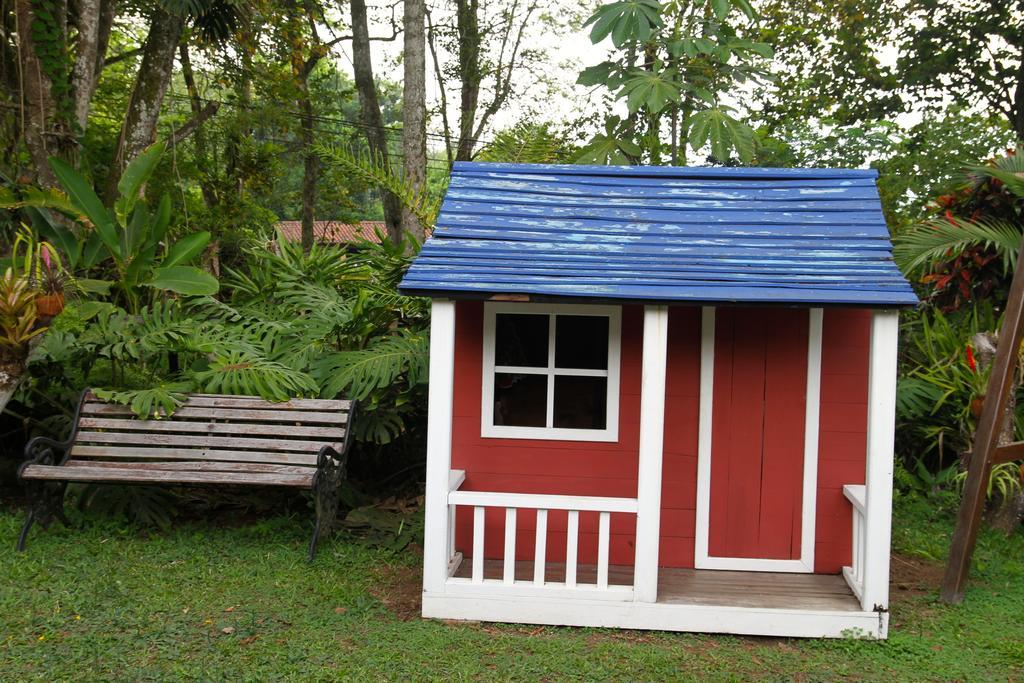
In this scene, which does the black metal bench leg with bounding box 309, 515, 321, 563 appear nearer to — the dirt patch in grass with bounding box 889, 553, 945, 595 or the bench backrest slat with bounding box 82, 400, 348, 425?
the bench backrest slat with bounding box 82, 400, 348, 425

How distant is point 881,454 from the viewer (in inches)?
197

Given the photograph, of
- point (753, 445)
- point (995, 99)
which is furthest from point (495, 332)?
point (995, 99)

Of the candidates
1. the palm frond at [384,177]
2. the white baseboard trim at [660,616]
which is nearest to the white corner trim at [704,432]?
the white baseboard trim at [660,616]

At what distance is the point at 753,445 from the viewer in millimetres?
5961

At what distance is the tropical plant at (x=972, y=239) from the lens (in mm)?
7492

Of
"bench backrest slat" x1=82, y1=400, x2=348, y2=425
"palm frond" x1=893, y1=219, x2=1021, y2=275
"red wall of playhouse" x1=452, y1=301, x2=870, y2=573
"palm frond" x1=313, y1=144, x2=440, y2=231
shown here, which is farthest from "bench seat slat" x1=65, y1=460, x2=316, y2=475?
"palm frond" x1=893, y1=219, x2=1021, y2=275

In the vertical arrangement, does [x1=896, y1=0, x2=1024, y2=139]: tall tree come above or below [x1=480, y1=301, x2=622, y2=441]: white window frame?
above

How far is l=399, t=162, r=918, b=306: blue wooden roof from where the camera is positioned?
16.6 ft

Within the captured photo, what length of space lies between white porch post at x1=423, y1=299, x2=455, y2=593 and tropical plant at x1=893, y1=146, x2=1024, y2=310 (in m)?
4.32

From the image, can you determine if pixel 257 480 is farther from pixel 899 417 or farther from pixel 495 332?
pixel 899 417

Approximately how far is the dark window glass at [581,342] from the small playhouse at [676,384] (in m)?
0.01

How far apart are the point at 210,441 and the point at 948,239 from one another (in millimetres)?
6570

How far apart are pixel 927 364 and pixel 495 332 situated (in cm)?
541

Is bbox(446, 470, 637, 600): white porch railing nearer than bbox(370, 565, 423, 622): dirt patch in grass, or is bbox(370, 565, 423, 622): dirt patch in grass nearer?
bbox(446, 470, 637, 600): white porch railing
